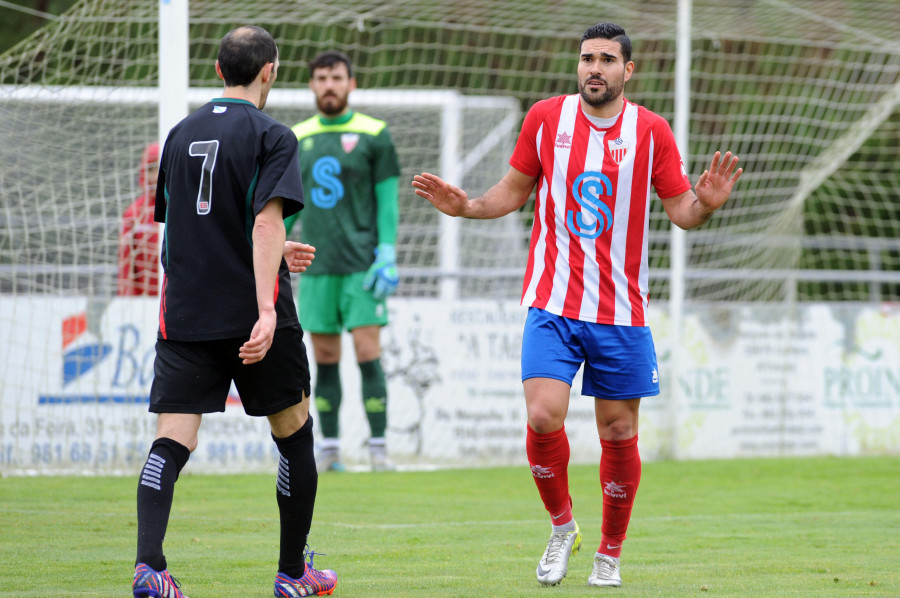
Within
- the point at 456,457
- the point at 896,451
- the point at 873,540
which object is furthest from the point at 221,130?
the point at 896,451

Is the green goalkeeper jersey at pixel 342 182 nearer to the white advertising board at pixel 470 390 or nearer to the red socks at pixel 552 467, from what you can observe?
the white advertising board at pixel 470 390

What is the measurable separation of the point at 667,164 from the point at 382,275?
11.6 feet

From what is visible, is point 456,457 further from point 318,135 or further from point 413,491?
point 318,135

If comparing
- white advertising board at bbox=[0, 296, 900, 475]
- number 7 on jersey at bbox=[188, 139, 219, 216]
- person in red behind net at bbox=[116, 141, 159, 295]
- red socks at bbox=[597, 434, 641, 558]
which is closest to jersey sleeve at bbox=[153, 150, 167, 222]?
number 7 on jersey at bbox=[188, 139, 219, 216]

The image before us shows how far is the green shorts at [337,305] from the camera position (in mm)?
7961

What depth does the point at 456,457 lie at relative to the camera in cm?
969

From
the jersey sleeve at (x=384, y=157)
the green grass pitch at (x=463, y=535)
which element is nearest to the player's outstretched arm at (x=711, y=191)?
the green grass pitch at (x=463, y=535)

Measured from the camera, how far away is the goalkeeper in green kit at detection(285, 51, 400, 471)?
7.98 m

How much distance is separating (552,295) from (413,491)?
10.3 ft

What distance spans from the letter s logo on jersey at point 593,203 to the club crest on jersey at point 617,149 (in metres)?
0.09

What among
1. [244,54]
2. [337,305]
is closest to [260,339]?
[244,54]

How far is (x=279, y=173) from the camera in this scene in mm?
3725

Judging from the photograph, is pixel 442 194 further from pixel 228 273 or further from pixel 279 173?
pixel 228 273

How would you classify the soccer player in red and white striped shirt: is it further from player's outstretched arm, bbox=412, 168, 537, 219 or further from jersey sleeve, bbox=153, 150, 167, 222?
jersey sleeve, bbox=153, 150, 167, 222
